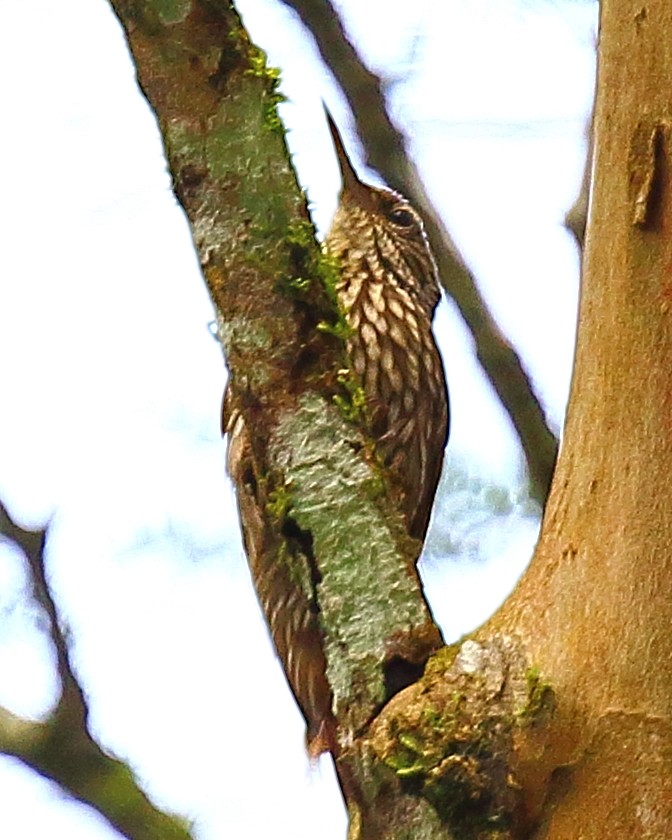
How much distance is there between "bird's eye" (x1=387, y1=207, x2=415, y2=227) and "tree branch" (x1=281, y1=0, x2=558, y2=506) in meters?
0.14

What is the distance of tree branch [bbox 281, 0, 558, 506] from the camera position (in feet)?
8.66

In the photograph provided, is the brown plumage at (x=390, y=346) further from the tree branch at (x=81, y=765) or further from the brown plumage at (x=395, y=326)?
the tree branch at (x=81, y=765)

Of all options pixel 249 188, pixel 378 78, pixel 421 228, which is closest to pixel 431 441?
pixel 421 228

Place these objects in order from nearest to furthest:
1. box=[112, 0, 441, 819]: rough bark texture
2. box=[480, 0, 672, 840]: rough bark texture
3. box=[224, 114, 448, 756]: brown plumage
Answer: box=[480, 0, 672, 840]: rough bark texture → box=[112, 0, 441, 819]: rough bark texture → box=[224, 114, 448, 756]: brown plumage

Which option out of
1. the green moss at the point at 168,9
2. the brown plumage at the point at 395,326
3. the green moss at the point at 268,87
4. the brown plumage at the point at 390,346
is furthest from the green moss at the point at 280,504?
the brown plumage at the point at 395,326

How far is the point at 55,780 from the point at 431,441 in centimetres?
105

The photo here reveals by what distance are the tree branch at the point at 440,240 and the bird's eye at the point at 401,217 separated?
0.47 ft

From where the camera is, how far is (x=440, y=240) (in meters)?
3.14

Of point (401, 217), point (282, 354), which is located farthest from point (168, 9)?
point (401, 217)

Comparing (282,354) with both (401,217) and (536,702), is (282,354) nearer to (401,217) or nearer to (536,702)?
(536,702)

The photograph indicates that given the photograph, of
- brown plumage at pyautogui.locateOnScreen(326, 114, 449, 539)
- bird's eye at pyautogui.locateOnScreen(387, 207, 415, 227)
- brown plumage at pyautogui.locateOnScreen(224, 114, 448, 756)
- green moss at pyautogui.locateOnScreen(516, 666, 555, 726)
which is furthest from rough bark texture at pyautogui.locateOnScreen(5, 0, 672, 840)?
bird's eye at pyautogui.locateOnScreen(387, 207, 415, 227)

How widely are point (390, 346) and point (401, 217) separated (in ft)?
1.18

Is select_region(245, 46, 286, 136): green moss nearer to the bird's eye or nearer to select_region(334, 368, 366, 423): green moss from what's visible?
select_region(334, 368, 366, 423): green moss

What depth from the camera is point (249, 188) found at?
5.82 feet
